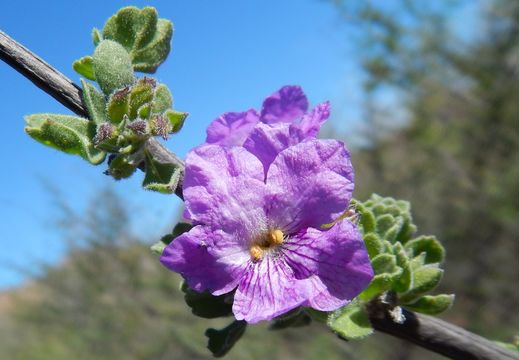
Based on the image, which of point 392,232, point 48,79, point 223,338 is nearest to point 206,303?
point 223,338

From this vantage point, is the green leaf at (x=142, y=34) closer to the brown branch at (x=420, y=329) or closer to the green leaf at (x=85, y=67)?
the green leaf at (x=85, y=67)

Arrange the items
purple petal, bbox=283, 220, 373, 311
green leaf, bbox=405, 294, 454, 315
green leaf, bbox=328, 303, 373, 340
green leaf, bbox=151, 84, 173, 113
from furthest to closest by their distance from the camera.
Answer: green leaf, bbox=405, 294, 454, 315 → green leaf, bbox=151, 84, 173, 113 → green leaf, bbox=328, 303, 373, 340 → purple petal, bbox=283, 220, 373, 311

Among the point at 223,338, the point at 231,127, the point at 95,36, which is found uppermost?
the point at 95,36

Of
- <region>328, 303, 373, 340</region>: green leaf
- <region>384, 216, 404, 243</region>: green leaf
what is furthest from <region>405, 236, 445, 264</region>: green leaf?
<region>328, 303, 373, 340</region>: green leaf

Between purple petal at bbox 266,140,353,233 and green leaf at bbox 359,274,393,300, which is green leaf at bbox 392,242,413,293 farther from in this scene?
purple petal at bbox 266,140,353,233

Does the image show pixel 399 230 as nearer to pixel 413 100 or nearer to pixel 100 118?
pixel 100 118

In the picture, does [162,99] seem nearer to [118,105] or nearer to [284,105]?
[118,105]
